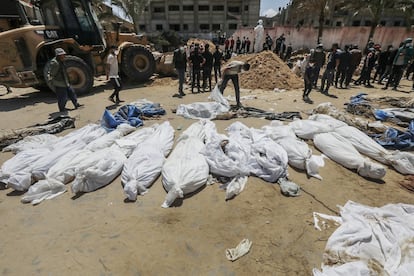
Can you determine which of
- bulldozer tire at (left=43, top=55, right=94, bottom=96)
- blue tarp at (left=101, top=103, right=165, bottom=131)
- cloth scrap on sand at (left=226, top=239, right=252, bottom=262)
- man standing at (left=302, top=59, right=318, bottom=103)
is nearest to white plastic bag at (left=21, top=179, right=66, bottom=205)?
blue tarp at (left=101, top=103, right=165, bottom=131)

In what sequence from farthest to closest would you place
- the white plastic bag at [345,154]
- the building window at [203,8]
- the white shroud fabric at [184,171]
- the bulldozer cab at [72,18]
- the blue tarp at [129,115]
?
the building window at [203,8] < the bulldozer cab at [72,18] < the blue tarp at [129,115] < the white plastic bag at [345,154] < the white shroud fabric at [184,171]

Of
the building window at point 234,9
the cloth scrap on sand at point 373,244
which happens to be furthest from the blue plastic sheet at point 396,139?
the building window at point 234,9

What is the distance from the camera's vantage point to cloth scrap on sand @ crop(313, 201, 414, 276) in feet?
5.83

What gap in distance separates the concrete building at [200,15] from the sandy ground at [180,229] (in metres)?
32.7

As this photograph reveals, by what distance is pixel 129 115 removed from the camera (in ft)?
16.9

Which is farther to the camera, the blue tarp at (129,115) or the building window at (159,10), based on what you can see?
the building window at (159,10)

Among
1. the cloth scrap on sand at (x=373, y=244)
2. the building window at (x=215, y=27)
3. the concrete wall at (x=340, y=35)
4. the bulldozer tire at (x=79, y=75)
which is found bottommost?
the cloth scrap on sand at (x=373, y=244)

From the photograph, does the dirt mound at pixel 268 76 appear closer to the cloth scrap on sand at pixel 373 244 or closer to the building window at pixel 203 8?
the cloth scrap on sand at pixel 373 244

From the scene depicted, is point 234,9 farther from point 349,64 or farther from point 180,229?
point 180,229

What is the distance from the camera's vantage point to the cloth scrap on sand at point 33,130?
4117 mm

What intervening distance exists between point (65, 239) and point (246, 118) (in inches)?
163

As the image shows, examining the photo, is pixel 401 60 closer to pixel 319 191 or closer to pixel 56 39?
pixel 319 191

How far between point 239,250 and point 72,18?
808 cm

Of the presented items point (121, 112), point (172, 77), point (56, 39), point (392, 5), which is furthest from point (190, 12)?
point (121, 112)
